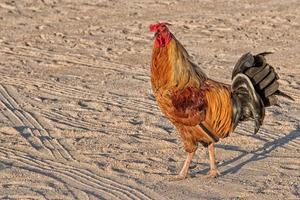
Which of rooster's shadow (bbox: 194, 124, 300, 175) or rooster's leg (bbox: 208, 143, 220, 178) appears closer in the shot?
rooster's leg (bbox: 208, 143, 220, 178)

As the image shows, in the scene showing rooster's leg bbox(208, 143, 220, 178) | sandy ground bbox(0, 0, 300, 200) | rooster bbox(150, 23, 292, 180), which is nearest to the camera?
rooster bbox(150, 23, 292, 180)

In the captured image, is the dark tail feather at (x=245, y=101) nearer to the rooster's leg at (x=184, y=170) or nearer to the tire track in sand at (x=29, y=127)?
the rooster's leg at (x=184, y=170)

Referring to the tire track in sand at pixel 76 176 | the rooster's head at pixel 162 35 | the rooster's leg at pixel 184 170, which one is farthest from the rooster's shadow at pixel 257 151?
the rooster's head at pixel 162 35

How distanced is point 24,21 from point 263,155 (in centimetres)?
762

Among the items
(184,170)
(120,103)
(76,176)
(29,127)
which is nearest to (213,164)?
(184,170)

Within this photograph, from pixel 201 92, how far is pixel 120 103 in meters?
3.09

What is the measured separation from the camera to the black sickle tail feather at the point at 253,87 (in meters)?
8.70

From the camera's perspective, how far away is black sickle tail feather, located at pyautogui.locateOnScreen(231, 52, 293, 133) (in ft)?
28.5

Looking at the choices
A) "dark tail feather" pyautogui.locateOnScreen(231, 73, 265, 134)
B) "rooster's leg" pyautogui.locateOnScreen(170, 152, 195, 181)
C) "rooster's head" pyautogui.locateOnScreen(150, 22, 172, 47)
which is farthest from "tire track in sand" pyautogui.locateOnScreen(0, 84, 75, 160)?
"dark tail feather" pyautogui.locateOnScreen(231, 73, 265, 134)

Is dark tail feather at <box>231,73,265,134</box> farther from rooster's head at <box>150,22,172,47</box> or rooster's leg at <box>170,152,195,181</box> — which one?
rooster's head at <box>150,22,172,47</box>

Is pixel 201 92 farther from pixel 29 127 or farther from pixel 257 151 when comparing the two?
pixel 29 127

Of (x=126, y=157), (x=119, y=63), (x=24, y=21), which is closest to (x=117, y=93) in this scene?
(x=119, y=63)

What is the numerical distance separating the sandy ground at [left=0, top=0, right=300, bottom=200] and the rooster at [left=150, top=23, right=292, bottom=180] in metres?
0.67

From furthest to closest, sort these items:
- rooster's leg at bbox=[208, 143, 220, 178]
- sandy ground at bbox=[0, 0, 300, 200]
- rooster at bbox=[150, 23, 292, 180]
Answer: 1. rooster's leg at bbox=[208, 143, 220, 178]
2. sandy ground at bbox=[0, 0, 300, 200]
3. rooster at bbox=[150, 23, 292, 180]
